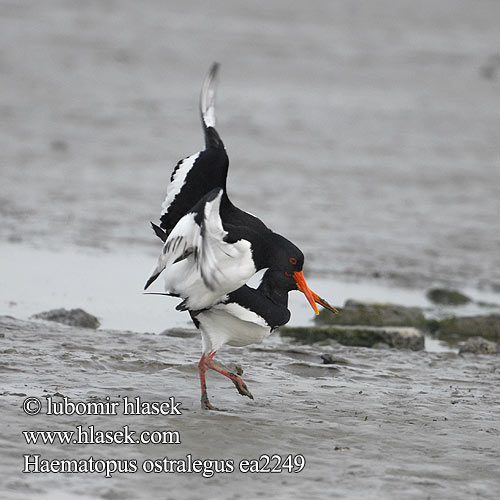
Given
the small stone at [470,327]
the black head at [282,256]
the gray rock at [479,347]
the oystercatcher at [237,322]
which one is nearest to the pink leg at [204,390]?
the oystercatcher at [237,322]

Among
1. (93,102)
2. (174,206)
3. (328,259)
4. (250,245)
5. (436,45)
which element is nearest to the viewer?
(250,245)

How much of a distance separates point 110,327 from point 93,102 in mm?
10047

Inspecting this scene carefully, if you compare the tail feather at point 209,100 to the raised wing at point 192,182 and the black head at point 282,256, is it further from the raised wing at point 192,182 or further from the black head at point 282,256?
the black head at point 282,256

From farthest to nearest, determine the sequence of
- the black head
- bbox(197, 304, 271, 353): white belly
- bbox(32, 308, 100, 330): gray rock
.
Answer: bbox(32, 308, 100, 330): gray rock → the black head → bbox(197, 304, 271, 353): white belly

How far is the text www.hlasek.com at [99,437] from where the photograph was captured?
4738 millimetres

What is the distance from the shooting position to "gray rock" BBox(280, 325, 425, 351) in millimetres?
7473

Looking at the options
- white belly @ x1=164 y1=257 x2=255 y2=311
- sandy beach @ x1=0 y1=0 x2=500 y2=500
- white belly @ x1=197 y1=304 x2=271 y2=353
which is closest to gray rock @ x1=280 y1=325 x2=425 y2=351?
sandy beach @ x1=0 y1=0 x2=500 y2=500

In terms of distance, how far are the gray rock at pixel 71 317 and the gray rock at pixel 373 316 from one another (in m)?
1.95

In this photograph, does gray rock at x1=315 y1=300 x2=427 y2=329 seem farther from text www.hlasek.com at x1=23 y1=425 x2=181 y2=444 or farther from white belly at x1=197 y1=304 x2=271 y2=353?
text www.hlasek.com at x1=23 y1=425 x2=181 y2=444

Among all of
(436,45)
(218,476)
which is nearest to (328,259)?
(218,476)

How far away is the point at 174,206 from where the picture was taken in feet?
19.1

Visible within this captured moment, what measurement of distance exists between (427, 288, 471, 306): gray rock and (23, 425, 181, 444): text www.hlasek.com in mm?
4618

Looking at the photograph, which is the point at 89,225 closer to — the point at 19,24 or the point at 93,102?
the point at 93,102

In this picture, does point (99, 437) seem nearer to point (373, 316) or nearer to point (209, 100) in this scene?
point (209, 100)
